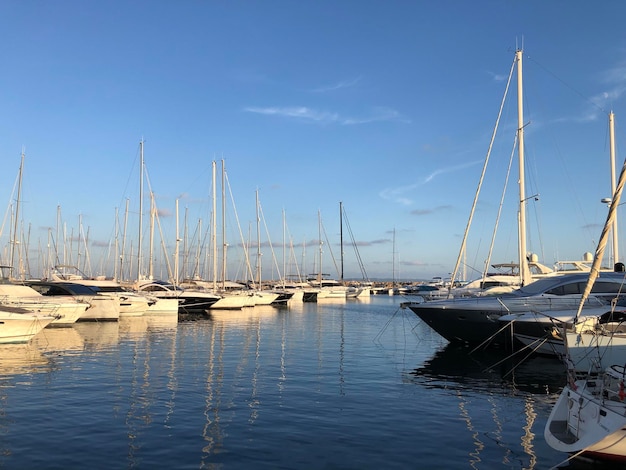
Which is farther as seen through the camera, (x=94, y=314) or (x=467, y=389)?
(x=94, y=314)

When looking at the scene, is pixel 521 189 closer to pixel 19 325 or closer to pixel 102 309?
pixel 19 325

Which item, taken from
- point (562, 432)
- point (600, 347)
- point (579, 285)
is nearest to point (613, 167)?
point (579, 285)

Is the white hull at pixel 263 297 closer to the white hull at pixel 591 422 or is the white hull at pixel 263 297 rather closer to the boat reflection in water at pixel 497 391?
the boat reflection in water at pixel 497 391

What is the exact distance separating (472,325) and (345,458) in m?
17.1

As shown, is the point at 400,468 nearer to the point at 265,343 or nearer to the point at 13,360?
the point at 13,360

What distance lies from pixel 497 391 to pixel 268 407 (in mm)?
7363

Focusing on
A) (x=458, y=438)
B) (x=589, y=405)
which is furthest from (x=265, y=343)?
(x=589, y=405)

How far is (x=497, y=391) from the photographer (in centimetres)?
1616

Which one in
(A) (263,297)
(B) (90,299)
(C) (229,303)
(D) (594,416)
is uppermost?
(B) (90,299)

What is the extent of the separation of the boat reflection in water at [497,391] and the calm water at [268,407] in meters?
0.05

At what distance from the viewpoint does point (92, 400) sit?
13.9 meters

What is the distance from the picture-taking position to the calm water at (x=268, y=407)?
977 cm

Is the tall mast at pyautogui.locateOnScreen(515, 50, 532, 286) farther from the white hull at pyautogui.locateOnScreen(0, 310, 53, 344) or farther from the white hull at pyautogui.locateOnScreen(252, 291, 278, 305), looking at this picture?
the white hull at pyautogui.locateOnScreen(252, 291, 278, 305)

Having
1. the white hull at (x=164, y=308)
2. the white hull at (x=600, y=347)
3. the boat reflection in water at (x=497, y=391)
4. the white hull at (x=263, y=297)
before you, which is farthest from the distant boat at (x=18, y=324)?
the white hull at (x=263, y=297)
